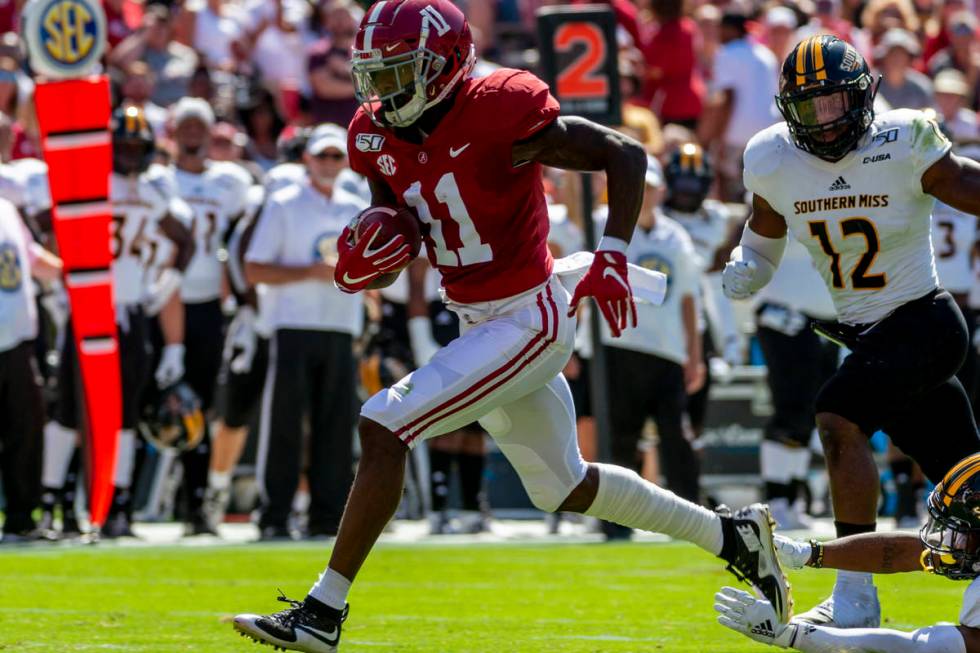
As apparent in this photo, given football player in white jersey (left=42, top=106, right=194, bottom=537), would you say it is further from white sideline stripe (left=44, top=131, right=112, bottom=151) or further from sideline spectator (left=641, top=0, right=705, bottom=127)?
sideline spectator (left=641, top=0, right=705, bottom=127)

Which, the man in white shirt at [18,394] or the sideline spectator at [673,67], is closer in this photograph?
the man in white shirt at [18,394]

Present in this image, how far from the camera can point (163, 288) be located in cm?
1038

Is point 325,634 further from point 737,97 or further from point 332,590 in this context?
point 737,97

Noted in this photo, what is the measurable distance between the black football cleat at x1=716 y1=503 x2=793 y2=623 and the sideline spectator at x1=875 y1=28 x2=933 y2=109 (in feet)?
27.7

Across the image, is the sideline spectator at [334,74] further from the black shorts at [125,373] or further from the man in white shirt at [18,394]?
the man in white shirt at [18,394]

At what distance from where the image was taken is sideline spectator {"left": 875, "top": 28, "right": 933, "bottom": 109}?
13484 mm

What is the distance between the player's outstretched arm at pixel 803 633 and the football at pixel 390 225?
4.27ft

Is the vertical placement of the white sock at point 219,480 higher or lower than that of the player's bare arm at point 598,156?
lower

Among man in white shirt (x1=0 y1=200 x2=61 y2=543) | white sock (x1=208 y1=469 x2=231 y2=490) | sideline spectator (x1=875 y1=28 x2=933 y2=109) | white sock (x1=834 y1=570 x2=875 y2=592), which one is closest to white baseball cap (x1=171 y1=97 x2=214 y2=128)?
man in white shirt (x1=0 y1=200 x2=61 y2=543)

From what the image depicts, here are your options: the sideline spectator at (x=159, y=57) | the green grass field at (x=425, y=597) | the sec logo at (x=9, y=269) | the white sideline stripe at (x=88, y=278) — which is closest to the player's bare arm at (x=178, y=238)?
the white sideline stripe at (x=88, y=278)

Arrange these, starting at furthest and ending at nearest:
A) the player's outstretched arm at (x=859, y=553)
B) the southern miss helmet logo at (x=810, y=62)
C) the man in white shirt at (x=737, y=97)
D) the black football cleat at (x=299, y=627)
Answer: the man in white shirt at (x=737, y=97), the southern miss helmet logo at (x=810, y=62), the player's outstretched arm at (x=859, y=553), the black football cleat at (x=299, y=627)

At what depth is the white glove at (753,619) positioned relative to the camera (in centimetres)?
476

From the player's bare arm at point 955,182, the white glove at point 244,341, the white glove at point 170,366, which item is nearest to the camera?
the player's bare arm at point 955,182

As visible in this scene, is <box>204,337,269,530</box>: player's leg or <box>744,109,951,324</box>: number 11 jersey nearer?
<box>744,109,951,324</box>: number 11 jersey
